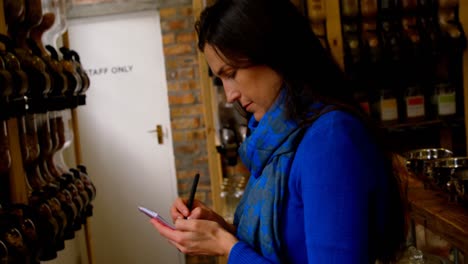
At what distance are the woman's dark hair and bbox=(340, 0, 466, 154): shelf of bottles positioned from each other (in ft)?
7.76

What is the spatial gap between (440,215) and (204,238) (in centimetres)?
72

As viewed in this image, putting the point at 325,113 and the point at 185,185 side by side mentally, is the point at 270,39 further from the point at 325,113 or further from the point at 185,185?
the point at 185,185

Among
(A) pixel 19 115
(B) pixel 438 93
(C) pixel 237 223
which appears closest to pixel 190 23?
(B) pixel 438 93

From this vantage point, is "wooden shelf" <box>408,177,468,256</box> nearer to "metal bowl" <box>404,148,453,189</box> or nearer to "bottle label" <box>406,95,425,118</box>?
"metal bowl" <box>404,148,453,189</box>

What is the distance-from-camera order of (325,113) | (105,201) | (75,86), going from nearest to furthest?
1. (325,113)
2. (75,86)
3. (105,201)

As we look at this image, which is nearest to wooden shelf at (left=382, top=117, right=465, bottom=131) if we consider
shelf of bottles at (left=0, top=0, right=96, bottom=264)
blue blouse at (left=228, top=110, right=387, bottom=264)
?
shelf of bottles at (left=0, top=0, right=96, bottom=264)

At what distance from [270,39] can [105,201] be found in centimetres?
379

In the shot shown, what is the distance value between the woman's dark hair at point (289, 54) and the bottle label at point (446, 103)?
261 centimetres

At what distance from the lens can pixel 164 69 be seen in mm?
4406

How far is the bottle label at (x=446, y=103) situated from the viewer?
348cm

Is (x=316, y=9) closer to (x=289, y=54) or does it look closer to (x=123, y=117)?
(x=123, y=117)

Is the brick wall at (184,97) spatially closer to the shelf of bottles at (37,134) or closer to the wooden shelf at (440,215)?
the shelf of bottles at (37,134)

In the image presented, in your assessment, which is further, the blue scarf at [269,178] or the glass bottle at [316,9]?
the glass bottle at [316,9]

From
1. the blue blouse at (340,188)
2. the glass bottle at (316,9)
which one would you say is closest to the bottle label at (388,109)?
the glass bottle at (316,9)
